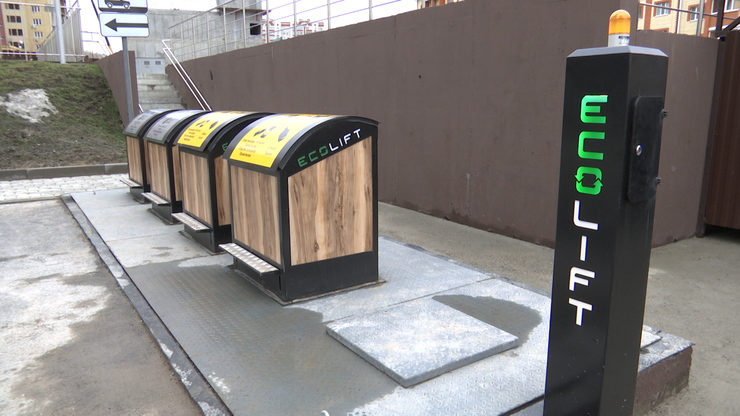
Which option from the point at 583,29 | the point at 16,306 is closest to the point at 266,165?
the point at 16,306

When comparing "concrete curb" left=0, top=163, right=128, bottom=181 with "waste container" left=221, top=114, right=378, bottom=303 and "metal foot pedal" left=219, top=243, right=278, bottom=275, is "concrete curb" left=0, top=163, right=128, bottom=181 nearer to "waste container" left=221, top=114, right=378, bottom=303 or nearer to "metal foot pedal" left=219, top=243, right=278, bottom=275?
"metal foot pedal" left=219, top=243, right=278, bottom=275

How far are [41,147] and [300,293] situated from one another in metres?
11.0

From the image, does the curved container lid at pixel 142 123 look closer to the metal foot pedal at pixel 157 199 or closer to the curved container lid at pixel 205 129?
the metal foot pedal at pixel 157 199

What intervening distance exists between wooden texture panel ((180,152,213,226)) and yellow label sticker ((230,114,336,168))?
1114 millimetres

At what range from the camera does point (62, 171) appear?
11609 mm

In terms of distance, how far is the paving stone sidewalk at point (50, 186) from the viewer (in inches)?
372

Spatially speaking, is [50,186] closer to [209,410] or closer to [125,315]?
[125,315]

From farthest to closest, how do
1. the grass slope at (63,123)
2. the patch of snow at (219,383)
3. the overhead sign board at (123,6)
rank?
the grass slope at (63,123)
the overhead sign board at (123,6)
the patch of snow at (219,383)

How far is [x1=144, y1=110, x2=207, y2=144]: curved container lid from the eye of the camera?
701cm

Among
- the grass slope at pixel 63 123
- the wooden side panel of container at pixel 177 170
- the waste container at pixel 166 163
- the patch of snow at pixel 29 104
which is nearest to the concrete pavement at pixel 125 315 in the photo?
the waste container at pixel 166 163

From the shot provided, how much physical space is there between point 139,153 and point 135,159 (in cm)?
42

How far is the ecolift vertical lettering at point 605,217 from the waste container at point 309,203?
2289 millimetres

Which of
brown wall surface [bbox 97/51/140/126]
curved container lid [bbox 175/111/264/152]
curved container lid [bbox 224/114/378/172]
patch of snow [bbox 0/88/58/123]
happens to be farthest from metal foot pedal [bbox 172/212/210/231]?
patch of snow [bbox 0/88/58/123]

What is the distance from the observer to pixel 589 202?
2.28 m
